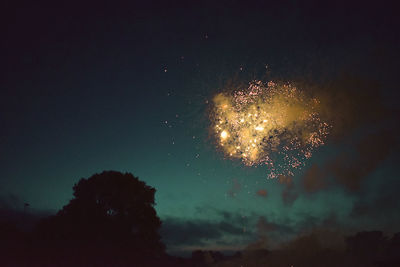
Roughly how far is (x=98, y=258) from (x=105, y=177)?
26.7 ft

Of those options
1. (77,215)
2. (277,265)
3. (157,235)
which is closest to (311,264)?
(277,265)

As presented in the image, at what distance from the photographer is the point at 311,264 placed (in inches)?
3669

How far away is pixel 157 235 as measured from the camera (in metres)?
33.9

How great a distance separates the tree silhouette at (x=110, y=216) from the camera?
3131 centimetres

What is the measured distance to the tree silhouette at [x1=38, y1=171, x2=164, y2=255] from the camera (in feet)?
103

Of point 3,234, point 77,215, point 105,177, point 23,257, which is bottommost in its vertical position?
point 23,257

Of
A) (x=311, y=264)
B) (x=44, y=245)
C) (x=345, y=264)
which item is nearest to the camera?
(x=44, y=245)

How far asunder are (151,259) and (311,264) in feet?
245

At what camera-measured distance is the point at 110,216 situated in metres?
32.9

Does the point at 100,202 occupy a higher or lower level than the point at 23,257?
higher

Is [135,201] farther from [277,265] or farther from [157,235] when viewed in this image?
[277,265]

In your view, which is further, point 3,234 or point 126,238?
point 126,238

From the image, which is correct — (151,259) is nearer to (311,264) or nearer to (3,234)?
(3,234)

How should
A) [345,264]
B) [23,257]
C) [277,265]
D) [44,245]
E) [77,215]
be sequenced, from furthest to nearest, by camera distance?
[345,264], [277,265], [77,215], [44,245], [23,257]
